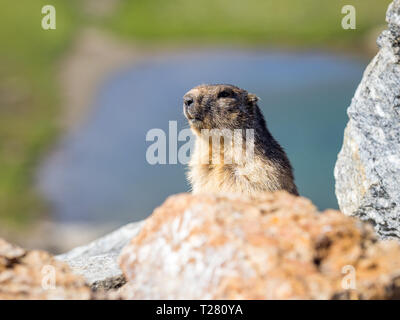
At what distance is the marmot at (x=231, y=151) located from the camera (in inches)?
343

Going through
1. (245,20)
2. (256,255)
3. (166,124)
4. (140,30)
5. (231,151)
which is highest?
(245,20)

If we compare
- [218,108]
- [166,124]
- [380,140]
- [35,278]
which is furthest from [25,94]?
[35,278]

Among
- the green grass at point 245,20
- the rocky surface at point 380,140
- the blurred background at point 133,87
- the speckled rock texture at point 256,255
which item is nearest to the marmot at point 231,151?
the rocky surface at point 380,140

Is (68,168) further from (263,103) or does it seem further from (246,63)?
(246,63)

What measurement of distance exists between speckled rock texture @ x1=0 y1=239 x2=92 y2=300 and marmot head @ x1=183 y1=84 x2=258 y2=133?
4329 mm

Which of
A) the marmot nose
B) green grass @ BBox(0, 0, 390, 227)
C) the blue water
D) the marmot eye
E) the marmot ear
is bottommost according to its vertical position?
the marmot nose

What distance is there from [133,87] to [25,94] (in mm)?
6056

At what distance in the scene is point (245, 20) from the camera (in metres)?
41.7

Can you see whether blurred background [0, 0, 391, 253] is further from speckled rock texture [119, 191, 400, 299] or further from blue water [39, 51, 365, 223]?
speckled rock texture [119, 191, 400, 299]

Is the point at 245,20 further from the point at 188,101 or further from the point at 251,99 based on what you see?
the point at 188,101

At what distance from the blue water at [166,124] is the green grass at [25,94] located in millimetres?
1017

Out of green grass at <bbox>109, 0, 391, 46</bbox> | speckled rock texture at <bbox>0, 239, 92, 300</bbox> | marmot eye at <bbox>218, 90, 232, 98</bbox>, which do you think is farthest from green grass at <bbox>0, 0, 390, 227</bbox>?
speckled rock texture at <bbox>0, 239, 92, 300</bbox>

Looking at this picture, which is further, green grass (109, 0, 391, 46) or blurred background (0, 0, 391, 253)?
green grass (109, 0, 391, 46)

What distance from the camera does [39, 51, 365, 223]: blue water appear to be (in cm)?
2367
